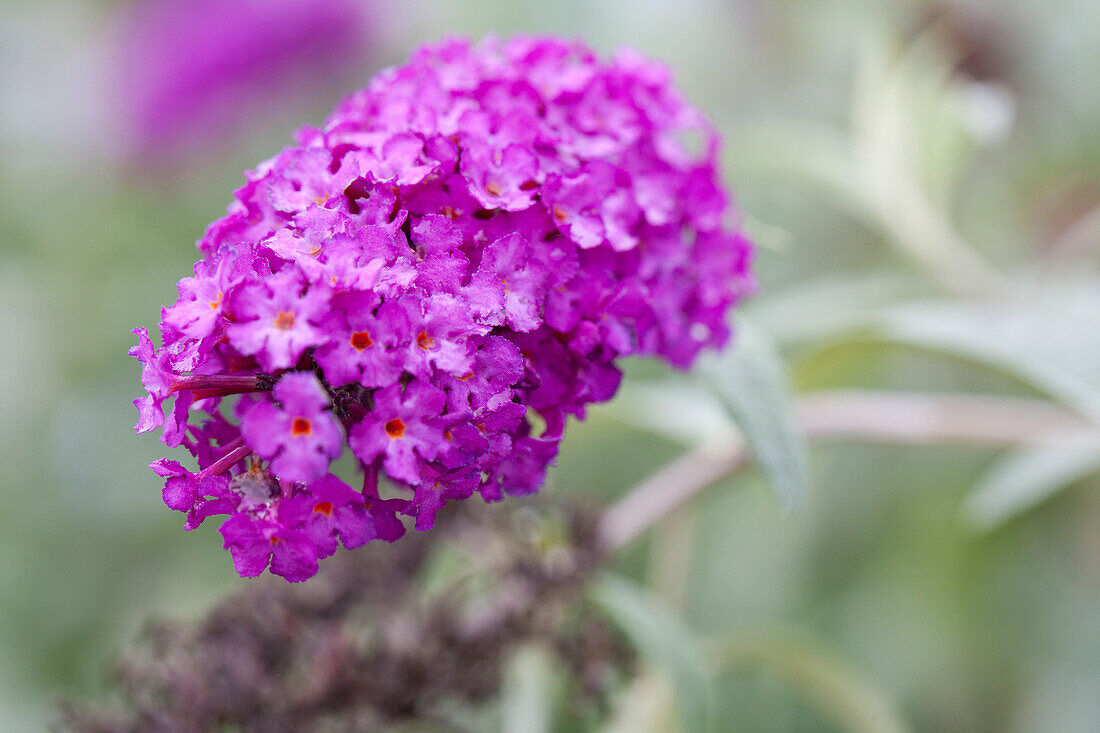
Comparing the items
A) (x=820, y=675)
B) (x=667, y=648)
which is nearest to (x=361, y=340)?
(x=667, y=648)

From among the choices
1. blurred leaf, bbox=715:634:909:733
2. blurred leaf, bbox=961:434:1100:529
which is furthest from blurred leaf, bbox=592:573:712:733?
blurred leaf, bbox=961:434:1100:529

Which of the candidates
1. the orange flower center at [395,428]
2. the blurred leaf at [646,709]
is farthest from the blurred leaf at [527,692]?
the orange flower center at [395,428]

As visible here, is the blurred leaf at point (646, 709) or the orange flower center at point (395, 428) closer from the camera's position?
the orange flower center at point (395, 428)

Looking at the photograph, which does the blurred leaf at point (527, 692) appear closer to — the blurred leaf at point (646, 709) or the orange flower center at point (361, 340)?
the blurred leaf at point (646, 709)

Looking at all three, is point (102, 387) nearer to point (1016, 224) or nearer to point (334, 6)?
point (334, 6)

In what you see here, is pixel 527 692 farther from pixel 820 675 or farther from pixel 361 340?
pixel 361 340

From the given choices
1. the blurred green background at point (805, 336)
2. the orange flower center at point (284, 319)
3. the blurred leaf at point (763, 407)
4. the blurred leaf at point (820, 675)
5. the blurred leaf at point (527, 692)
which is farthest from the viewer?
the blurred green background at point (805, 336)
